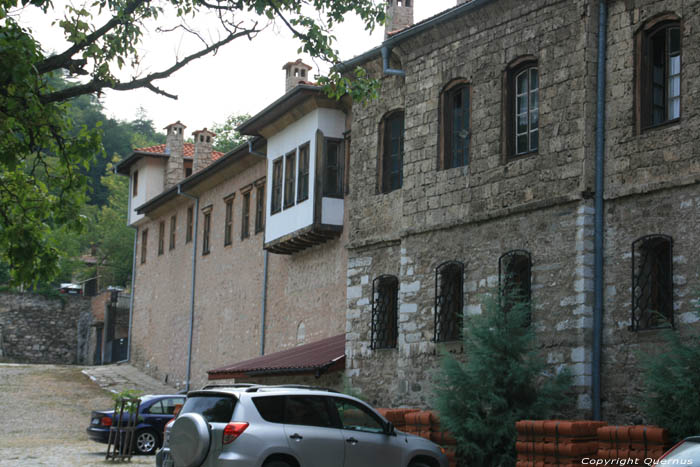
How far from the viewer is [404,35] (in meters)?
19.0

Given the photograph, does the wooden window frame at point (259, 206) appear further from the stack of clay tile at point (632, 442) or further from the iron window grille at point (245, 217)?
the stack of clay tile at point (632, 442)

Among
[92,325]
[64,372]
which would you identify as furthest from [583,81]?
[92,325]

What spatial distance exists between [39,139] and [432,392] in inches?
307

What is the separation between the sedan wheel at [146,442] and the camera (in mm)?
22516

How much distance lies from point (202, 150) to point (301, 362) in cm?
2244

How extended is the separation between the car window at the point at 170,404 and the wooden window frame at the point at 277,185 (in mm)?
6176

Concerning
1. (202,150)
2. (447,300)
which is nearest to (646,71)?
(447,300)

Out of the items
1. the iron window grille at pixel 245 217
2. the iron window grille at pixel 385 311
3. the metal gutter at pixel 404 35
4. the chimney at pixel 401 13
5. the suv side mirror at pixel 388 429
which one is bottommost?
the suv side mirror at pixel 388 429

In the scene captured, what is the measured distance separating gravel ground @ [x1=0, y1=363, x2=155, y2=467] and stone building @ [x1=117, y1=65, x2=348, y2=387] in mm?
3197

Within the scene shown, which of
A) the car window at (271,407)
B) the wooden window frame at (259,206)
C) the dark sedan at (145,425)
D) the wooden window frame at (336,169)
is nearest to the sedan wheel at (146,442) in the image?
the dark sedan at (145,425)

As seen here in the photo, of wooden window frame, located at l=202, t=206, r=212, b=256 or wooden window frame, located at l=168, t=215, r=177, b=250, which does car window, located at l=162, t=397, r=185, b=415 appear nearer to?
wooden window frame, located at l=202, t=206, r=212, b=256

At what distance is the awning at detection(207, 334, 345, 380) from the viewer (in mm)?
20250

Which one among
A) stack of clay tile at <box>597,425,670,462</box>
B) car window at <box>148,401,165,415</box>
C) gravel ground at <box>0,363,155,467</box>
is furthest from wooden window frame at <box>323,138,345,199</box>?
stack of clay tile at <box>597,425,670,462</box>

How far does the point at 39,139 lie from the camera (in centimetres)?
1301
